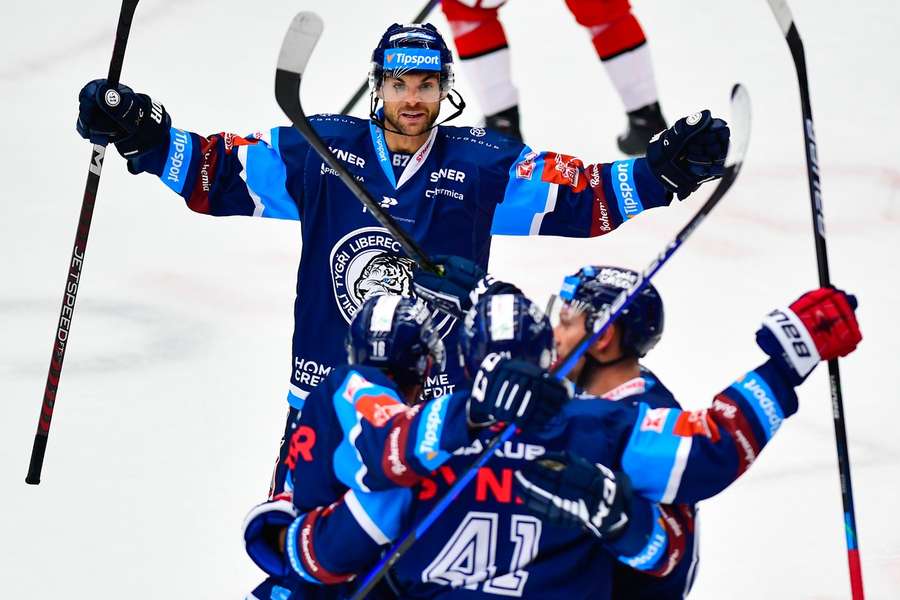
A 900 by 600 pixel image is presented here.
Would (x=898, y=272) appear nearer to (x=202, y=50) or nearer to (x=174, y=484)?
(x=174, y=484)

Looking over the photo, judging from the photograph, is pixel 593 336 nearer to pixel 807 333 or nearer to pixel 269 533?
pixel 807 333

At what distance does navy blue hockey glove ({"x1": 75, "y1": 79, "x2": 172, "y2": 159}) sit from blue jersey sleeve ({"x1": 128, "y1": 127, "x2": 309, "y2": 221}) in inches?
1.4

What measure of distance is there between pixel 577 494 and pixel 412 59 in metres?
1.53

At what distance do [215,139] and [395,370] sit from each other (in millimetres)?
1243

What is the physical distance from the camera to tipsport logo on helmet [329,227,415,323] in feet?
12.4

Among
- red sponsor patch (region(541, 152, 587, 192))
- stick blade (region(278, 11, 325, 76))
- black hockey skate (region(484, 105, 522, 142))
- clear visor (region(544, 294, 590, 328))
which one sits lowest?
clear visor (region(544, 294, 590, 328))

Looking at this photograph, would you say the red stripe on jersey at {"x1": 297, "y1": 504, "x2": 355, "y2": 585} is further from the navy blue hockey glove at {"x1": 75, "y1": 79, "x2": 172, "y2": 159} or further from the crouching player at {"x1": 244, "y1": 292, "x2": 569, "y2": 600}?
the navy blue hockey glove at {"x1": 75, "y1": 79, "x2": 172, "y2": 159}

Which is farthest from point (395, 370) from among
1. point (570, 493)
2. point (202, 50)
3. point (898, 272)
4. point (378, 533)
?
point (202, 50)

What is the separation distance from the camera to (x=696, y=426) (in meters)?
2.63

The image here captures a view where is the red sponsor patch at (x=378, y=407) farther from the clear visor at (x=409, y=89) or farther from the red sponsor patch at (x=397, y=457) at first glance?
the clear visor at (x=409, y=89)

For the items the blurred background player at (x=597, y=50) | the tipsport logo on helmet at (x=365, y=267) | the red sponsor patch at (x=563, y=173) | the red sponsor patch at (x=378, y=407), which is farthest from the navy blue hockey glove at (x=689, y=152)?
the blurred background player at (x=597, y=50)

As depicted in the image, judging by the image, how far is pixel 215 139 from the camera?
153 inches

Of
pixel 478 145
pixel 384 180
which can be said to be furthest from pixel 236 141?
pixel 478 145

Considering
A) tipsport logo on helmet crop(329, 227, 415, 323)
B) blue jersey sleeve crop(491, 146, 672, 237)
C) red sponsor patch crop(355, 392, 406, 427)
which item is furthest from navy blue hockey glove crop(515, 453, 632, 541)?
blue jersey sleeve crop(491, 146, 672, 237)
